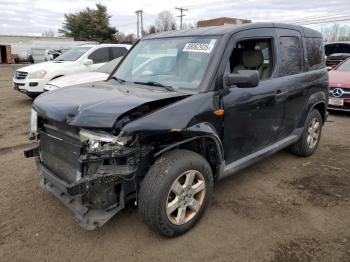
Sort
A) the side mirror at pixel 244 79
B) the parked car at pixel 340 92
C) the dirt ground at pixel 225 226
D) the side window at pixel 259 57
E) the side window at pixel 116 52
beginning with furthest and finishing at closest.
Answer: the side window at pixel 116 52 < the parked car at pixel 340 92 < the side window at pixel 259 57 < the side mirror at pixel 244 79 < the dirt ground at pixel 225 226

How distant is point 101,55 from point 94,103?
27.1ft

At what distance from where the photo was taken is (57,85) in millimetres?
7820

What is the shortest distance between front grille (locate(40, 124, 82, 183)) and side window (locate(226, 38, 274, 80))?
2.20m

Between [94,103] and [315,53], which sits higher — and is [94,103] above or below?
below

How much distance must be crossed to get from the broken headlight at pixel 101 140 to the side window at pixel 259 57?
6.52ft

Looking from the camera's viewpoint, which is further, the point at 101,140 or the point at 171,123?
the point at 171,123

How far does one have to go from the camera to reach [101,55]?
10.6 m

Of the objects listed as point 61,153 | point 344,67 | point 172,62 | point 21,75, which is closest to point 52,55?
point 21,75

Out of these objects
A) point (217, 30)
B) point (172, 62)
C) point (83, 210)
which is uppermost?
point (217, 30)

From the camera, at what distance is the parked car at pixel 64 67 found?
31.9ft

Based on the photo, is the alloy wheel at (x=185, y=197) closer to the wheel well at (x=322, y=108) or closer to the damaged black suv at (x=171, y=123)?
the damaged black suv at (x=171, y=123)

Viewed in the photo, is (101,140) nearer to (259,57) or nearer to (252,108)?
(252,108)

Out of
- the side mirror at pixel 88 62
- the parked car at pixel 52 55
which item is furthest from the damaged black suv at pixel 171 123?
the parked car at pixel 52 55

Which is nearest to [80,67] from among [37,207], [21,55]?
[37,207]
